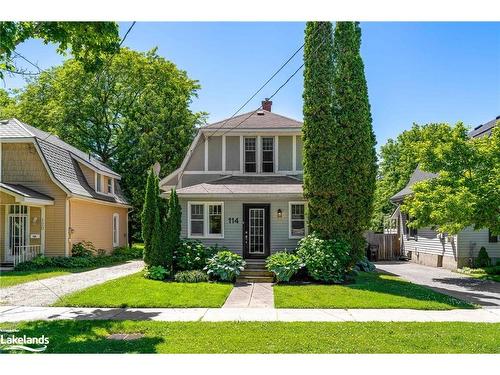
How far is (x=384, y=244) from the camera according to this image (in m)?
21.6

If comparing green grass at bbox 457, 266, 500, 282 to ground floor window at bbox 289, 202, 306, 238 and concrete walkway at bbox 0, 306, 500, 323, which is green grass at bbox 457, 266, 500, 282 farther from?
ground floor window at bbox 289, 202, 306, 238

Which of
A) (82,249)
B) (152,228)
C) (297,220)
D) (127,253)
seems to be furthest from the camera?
(127,253)

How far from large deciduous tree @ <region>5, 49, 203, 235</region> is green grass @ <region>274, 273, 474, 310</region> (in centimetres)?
1729

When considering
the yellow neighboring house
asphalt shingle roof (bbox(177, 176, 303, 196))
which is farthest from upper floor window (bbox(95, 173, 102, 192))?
asphalt shingle roof (bbox(177, 176, 303, 196))

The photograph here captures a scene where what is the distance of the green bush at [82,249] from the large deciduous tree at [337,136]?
10179 mm

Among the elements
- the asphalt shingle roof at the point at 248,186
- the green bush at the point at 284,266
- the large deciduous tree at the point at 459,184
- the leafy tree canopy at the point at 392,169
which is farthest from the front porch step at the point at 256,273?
the leafy tree canopy at the point at 392,169

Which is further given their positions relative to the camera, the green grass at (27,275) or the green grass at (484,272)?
the green grass at (484,272)

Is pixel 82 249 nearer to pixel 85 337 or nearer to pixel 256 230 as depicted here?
pixel 256 230

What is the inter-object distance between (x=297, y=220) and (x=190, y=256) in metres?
3.92

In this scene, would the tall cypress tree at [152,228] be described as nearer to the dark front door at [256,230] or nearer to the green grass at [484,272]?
the dark front door at [256,230]

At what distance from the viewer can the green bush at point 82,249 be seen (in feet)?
58.4

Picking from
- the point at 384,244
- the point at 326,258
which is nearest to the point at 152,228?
the point at 326,258

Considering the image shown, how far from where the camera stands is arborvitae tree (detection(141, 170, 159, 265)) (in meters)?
13.1

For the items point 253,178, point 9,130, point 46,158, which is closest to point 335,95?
point 253,178
